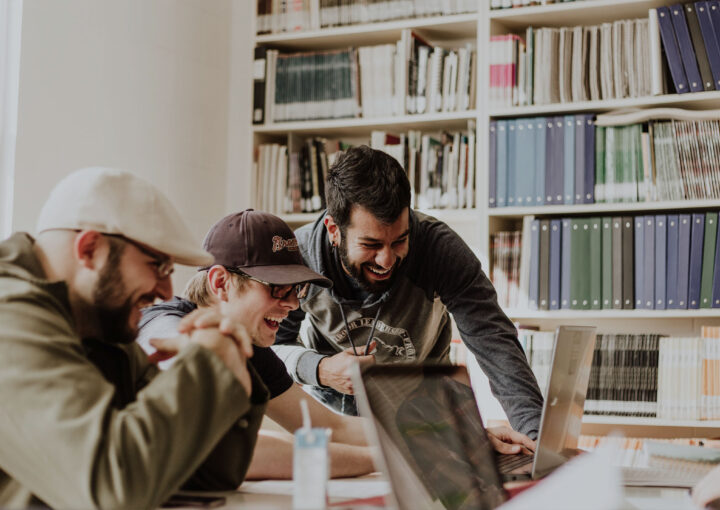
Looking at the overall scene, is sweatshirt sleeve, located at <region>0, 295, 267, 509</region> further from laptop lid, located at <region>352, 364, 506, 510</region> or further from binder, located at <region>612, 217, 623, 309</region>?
binder, located at <region>612, 217, 623, 309</region>

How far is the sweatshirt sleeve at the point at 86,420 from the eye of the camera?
93 centimetres

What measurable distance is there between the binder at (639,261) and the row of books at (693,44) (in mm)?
514

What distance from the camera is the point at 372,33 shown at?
3.46 metres

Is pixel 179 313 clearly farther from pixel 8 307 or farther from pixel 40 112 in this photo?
pixel 40 112

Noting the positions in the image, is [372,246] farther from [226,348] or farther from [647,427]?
[647,427]

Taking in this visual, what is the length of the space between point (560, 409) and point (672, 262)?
5.61ft

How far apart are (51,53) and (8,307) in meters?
1.94

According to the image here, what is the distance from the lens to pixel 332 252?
2.23m

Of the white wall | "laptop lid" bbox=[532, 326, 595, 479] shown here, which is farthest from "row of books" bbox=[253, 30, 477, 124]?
"laptop lid" bbox=[532, 326, 595, 479]

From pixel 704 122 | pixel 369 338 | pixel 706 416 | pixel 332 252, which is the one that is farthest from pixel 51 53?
pixel 706 416

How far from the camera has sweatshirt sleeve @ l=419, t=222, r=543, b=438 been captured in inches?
80.9

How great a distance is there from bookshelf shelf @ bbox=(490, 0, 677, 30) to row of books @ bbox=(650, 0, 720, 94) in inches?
4.0

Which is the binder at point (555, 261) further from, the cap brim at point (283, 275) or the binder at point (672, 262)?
the cap brim at point (283, 275)

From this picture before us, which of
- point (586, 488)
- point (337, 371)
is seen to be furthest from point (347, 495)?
point (337, 371)
